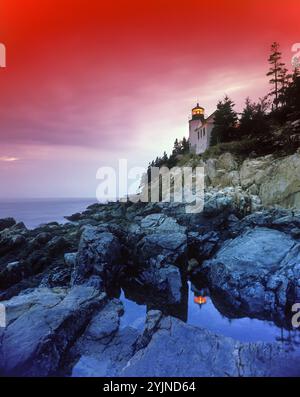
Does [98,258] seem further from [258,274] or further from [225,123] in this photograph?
[225,123]

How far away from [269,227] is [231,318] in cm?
726

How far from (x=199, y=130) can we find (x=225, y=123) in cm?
528

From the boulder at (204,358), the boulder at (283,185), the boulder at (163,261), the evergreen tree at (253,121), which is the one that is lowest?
the boulder at (204,358)

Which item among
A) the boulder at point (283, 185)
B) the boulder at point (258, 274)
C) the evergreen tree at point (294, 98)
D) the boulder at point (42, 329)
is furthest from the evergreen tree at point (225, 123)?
the boulder at point (42, 329)

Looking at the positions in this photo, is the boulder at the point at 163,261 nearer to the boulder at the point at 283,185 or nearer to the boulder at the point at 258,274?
the boulder at the point at 258,274

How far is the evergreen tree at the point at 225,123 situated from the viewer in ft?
115

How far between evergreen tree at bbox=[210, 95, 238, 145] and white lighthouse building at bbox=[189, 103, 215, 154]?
5.37 ft

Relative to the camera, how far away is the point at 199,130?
39844 mm

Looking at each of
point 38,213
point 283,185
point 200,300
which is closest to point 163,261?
point 200,300

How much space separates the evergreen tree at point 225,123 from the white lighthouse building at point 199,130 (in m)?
1.64

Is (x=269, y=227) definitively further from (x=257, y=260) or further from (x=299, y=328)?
(x=299, y=328)

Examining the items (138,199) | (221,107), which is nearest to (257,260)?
(138,199)

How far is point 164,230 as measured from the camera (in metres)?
18.6
